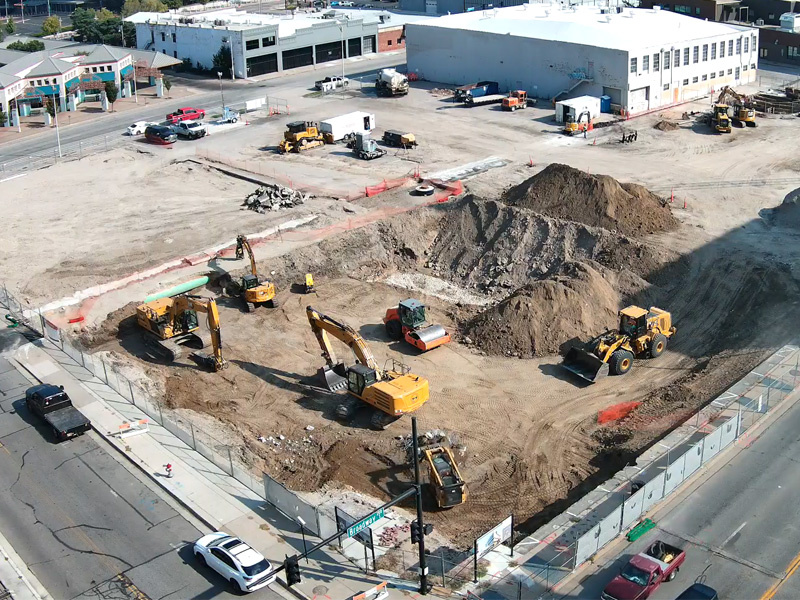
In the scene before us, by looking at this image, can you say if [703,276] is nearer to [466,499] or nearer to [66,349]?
[466,499]

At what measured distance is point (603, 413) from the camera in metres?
37.5

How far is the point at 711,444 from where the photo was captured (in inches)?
1261

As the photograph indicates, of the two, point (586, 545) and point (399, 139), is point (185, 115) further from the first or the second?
point (586, 545)

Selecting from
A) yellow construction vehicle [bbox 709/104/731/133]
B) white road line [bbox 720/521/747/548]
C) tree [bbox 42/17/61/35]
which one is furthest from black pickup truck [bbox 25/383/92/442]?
tree [bbox 42/17/61/35]

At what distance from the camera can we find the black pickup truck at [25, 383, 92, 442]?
115 feet

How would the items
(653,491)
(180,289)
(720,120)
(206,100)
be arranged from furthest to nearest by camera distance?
(206,100) → (720,120) → (180,289) → (653,491)

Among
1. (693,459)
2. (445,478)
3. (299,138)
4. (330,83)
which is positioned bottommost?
(445,478)

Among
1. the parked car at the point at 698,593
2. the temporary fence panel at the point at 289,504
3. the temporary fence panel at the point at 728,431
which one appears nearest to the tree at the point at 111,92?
the temporary fence panel at the point at 289,504

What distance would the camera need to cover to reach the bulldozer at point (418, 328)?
42531 millimetres

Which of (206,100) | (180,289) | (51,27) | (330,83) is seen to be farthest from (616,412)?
(51,27)

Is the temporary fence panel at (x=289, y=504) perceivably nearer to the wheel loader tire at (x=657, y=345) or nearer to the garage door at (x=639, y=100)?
the wheel loader tire at (x=657, y=345)

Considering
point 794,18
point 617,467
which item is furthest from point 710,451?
point 794,18

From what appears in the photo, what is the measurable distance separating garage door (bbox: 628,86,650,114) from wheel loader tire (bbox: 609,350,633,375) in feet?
146

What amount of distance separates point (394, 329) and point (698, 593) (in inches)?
867
